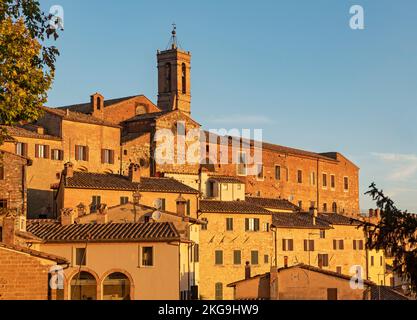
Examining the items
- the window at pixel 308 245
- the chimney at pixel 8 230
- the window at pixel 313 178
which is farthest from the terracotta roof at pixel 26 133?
the window at pixel 313 178

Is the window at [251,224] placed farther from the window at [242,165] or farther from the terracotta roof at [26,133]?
the window at [242,165]

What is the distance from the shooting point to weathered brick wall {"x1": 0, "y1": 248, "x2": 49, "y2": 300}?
2225 cm

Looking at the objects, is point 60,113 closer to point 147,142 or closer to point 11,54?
point 147,142

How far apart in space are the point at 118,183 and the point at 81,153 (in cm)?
622

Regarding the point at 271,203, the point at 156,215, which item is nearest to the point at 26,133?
the point at 156,215

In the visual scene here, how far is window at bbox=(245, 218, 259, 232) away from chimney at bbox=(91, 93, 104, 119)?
1438 cm

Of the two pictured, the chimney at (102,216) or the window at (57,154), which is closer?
the chimney at (102,216)

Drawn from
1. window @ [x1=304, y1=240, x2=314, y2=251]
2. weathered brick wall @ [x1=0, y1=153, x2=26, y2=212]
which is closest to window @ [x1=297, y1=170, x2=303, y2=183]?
window @ [x1=304, y1=240, x2=314, y2=251]

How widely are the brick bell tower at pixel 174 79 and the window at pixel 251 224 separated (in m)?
26.3

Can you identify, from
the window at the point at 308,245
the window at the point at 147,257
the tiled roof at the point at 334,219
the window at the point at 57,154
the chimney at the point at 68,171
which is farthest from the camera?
the tiled roof at the point at 334,219

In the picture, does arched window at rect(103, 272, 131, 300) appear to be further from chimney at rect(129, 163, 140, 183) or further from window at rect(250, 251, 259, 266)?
window at rect(250, 251, 259, 266)

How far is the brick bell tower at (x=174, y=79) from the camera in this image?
235 feet

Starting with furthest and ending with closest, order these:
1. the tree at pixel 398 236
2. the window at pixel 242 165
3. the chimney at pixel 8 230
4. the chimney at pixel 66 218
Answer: the window at pixel 242 165 → the chimney at pixel 66 218 → the chimney at pixel 8 230 → the tree at pixel 398 236

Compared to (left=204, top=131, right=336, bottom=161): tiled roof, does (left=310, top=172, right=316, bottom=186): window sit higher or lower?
lower
